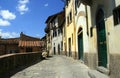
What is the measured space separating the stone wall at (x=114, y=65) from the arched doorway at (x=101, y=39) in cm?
200

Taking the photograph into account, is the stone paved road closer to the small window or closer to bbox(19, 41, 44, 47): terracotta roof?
the small window

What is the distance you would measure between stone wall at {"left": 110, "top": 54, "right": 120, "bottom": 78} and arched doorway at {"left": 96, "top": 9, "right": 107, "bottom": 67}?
2.00 metres

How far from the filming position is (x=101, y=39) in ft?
36.1

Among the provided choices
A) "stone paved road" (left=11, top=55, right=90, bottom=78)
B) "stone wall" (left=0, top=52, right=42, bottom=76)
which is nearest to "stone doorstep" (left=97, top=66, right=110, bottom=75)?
"stone paved road" (left=11, top=55, right=90, bottom=78)

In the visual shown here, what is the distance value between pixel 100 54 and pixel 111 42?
2570mm

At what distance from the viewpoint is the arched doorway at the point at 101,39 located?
415 inches

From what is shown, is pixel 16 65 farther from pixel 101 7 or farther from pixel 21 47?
pixel 21 47

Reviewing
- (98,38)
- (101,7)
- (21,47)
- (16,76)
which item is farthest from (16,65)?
(21,47)

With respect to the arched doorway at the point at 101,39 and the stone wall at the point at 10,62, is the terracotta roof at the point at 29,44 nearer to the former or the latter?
the stone wall at the point at 10,62

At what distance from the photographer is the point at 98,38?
37.6 ft

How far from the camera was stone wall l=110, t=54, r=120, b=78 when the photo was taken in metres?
7.71

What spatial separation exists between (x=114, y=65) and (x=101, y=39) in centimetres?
302

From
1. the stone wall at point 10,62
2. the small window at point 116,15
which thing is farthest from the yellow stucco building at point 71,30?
the small window at point 116,15

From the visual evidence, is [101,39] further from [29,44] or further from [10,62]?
[29,44]
